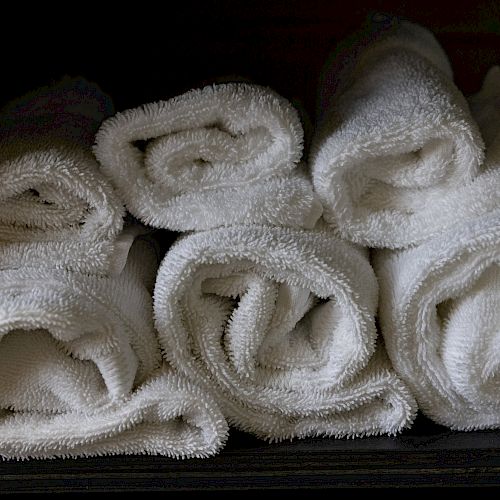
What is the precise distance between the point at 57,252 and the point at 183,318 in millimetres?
98

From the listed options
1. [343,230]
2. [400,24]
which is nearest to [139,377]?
[343,230]

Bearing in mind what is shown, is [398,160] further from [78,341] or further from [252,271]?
[78,341]

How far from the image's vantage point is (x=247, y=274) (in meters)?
0.50

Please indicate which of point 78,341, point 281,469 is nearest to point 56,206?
point 78,341

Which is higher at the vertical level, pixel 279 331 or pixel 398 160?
pixel 398 160

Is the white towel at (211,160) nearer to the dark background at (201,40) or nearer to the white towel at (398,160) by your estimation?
the white towel at (398,160)

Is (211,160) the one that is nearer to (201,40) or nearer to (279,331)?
(279,331)

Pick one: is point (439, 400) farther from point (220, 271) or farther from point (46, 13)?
point (46, 13)

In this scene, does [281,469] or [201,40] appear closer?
[281,469]

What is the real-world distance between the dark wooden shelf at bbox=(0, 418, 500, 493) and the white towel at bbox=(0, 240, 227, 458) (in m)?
0.01

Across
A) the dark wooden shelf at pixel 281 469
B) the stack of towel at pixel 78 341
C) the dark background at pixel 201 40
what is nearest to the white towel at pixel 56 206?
the stack of towel at pixel 78 341

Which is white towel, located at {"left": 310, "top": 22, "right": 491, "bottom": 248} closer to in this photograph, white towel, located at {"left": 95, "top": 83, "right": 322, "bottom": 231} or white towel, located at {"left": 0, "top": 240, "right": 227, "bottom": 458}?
white towel, located at {"left": 95, "top": 83, "right": 322, "bottom": 231}

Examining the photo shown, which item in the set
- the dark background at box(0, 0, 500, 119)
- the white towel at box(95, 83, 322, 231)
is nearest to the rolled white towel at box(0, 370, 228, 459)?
the white towel at box(95, 83, 322, 231)

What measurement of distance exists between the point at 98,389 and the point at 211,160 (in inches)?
7.0
